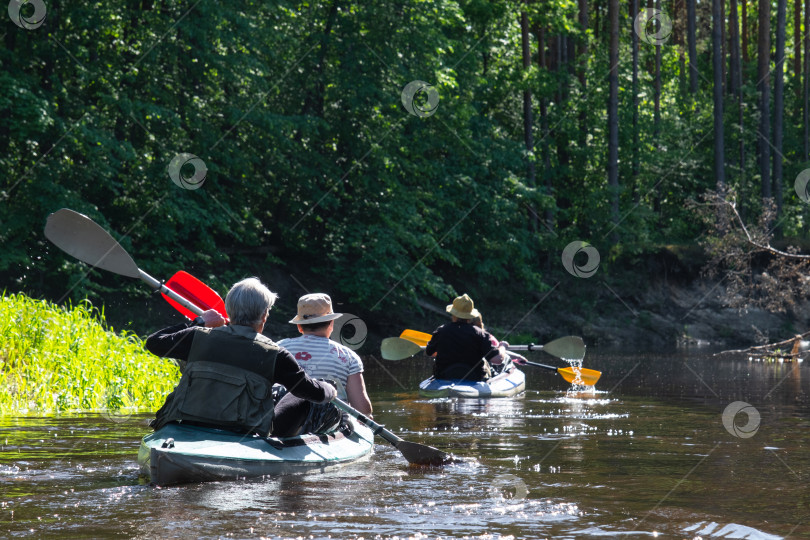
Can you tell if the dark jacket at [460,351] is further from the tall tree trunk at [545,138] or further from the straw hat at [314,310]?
the tall tree trunk at [545,138]

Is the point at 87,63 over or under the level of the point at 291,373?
over

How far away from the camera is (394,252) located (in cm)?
2370

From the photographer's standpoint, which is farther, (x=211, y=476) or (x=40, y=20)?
(x=40, y=20)

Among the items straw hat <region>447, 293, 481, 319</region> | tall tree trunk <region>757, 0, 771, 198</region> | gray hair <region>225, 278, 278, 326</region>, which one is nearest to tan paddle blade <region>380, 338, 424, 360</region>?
straw hat <region>447, 293, 481, 319</region>

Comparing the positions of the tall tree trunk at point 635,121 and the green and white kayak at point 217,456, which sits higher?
the tall tree trunk at point 635,121

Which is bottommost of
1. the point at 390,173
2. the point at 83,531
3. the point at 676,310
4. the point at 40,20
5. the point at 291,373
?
the point at 83,531

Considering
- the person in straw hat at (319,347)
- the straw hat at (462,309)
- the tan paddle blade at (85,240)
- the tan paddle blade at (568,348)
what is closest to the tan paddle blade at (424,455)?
the person in straw hat at (319,347)

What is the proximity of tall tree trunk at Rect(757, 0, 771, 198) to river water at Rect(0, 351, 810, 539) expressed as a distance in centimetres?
2085

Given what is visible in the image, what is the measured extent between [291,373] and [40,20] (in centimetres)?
1488

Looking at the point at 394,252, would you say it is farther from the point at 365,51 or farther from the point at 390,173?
the point at 365,51

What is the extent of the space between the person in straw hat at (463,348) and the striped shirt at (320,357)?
526cm

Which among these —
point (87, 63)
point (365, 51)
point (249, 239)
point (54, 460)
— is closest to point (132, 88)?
point (87, 63)

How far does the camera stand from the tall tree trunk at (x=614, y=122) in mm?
29703

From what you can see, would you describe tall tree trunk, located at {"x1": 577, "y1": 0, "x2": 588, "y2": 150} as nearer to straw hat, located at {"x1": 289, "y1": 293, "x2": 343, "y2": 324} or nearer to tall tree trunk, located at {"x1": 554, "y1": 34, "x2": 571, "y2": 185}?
tall tree trunk, located at {"x1": 554, "y1": 34, "x2": 571, "y2": 185}
